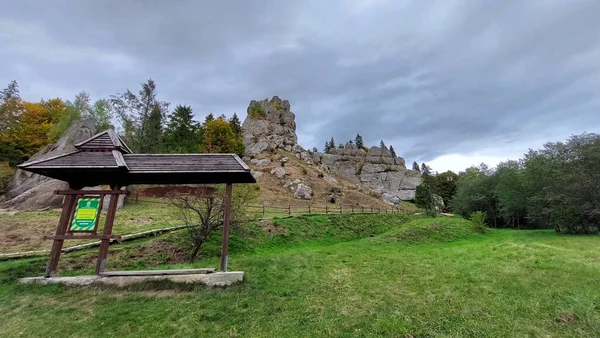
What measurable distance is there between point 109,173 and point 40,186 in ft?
70.1

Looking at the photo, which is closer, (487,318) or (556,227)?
(487,318)

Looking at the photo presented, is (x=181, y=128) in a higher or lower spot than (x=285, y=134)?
lower

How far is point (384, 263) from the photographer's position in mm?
12180

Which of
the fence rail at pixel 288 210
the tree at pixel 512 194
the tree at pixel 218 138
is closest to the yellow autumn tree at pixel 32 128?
the fence rail at pixel 288 210

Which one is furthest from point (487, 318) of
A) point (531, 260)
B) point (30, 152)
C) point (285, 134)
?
point (285, 134)

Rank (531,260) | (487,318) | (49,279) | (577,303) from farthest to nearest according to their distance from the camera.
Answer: (531,260)
(49,279)
(577,303)
(487,318)

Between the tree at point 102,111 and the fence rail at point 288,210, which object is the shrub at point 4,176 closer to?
the fence rail at point 288,210

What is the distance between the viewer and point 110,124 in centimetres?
4109

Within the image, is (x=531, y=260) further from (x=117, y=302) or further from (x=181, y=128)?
(x=181, y=128)

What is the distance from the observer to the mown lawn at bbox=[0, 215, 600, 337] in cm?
581

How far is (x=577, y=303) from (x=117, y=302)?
1151 centimetres

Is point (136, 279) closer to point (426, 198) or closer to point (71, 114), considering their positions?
point (426, 198)

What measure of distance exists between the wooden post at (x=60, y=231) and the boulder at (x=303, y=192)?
106 ft

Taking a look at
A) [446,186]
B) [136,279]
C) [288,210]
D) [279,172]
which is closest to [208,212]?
[136,279]
